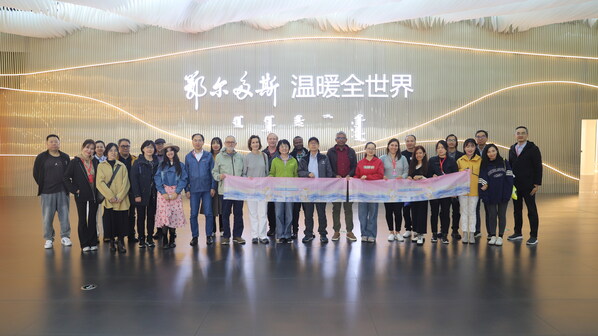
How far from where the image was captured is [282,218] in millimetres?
6133

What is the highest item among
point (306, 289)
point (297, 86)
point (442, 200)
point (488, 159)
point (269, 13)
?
point (269, 13)

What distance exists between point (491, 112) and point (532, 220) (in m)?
6.69

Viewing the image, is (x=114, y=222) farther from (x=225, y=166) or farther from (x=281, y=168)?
(x=281, y=168)

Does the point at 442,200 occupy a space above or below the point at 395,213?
above

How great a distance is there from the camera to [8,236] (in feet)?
21.5

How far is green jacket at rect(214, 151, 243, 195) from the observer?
5934 mm

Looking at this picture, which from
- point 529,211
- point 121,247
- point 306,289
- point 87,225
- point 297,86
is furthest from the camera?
point 297,86

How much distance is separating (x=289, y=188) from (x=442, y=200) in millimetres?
2097

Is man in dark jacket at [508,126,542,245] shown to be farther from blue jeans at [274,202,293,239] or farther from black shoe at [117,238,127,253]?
black shoe at [117,238,127,253]

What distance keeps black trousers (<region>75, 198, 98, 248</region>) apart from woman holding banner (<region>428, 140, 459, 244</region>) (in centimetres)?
443

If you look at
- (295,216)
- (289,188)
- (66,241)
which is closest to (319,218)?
(295,216)

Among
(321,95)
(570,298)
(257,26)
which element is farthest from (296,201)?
(257,26)

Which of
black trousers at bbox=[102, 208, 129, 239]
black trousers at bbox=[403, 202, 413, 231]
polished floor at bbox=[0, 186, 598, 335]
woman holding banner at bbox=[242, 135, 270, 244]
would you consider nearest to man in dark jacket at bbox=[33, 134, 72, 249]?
polished floor at bbox=[0, 186, 598, 335]

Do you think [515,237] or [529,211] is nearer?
[529,211]
